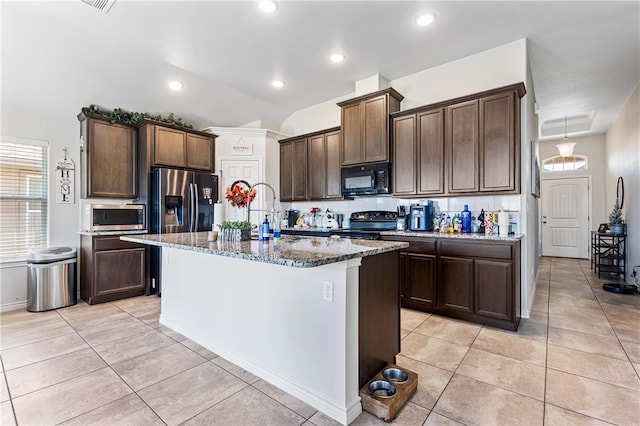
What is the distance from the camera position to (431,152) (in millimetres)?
3754

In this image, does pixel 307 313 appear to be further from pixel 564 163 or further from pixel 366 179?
pixel 564 163

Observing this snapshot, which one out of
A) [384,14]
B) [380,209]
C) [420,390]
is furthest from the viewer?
[380,209]

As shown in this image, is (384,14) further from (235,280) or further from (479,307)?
(479,307)

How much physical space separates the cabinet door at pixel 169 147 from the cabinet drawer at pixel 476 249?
3951 mm

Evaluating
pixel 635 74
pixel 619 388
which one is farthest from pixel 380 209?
pixel 635 74

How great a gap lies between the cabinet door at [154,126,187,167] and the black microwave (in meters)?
2.51

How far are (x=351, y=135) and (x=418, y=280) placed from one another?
2.20m

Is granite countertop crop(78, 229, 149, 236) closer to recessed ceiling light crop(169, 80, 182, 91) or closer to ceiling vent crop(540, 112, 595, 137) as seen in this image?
recessed ceiling light crop(169, 80, 182, 91)

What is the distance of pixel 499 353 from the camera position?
2.52m

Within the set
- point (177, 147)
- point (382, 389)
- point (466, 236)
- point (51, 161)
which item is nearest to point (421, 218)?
point (466, 236)

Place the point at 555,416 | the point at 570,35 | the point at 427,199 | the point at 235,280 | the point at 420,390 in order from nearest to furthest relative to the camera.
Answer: the point at 555,416
the point at 420,390
the point at 235,280
the point at 570,35
the point at 427,199

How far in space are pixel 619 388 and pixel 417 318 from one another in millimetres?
1610

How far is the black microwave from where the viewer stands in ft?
13.4

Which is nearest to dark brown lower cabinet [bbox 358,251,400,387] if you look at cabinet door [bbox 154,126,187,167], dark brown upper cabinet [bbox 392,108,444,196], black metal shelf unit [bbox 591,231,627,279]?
dark brown upper cabinet [bbox 392,108,444,196]
